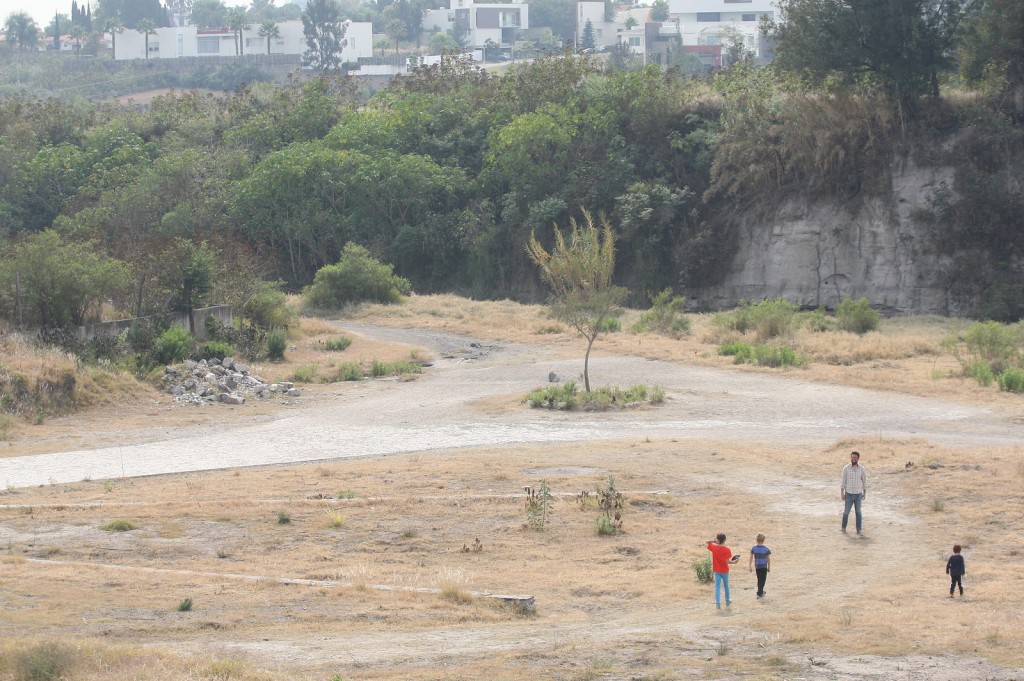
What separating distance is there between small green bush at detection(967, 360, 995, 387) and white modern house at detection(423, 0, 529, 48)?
156080 mm

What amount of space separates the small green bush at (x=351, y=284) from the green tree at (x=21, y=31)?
475ft

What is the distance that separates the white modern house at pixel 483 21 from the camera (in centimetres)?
18688

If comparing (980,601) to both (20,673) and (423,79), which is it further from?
(423,79)

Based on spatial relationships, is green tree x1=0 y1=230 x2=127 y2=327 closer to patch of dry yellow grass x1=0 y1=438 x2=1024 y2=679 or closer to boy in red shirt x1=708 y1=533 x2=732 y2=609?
patch of dry yellow grass x1=0 y1=438 x2=1024 y2=679

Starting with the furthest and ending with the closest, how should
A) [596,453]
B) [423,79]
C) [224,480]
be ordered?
[423,79]
[596,453]
[224,480]

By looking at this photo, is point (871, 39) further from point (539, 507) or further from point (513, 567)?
point (513, 567)

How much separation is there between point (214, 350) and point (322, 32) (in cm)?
12665

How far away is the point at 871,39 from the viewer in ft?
154

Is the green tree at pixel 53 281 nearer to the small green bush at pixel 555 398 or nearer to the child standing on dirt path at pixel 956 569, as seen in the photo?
the small green bush at pixel 555 398

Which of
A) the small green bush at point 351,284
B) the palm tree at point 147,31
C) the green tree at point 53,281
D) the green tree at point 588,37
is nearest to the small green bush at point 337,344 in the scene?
the green tree at point 53,281

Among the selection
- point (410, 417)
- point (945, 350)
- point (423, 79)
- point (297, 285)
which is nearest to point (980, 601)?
point (410, 417)

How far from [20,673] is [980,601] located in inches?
410

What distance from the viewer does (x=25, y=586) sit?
15609 millimetres

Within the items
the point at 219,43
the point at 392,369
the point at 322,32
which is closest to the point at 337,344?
the point at 392,369
